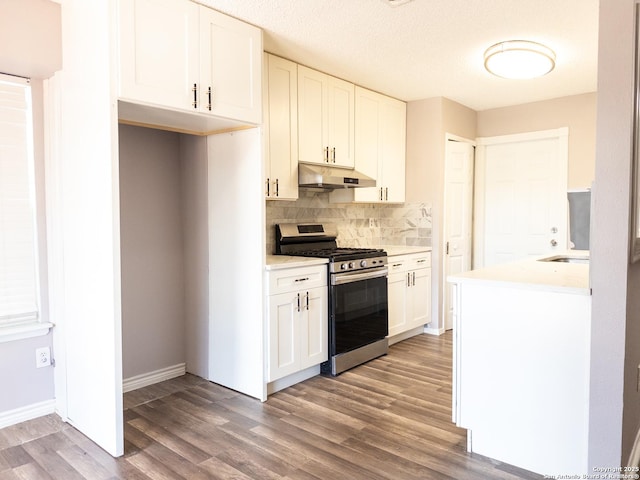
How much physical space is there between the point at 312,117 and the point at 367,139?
2.63 feet

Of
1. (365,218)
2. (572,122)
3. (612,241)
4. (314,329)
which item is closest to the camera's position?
(612,241)

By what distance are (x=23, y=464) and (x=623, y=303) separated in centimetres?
289

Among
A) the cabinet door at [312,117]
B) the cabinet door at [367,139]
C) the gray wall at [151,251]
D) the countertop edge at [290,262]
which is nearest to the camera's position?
the countertop edge at [290,262]

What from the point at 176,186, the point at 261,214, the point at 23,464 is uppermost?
the point at 176,186

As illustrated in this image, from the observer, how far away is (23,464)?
227cm

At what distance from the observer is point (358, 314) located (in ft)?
12.1

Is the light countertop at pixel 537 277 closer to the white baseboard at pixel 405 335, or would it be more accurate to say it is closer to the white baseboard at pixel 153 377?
the white baseboard at pixel 405 335

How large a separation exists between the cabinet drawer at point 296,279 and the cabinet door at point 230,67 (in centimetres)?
104

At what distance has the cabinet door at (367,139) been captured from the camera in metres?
4.29

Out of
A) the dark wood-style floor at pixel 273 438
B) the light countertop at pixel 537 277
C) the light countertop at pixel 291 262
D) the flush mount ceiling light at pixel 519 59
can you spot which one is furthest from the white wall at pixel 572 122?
the light countertop at pixel 291 262

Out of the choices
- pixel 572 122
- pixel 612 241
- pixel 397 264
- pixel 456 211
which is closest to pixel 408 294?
pixel 397 264

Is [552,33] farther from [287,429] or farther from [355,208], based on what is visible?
[287,429]

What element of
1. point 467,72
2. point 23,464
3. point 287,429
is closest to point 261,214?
point 287,429

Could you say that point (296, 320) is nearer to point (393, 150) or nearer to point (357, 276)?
point (357, 276)
